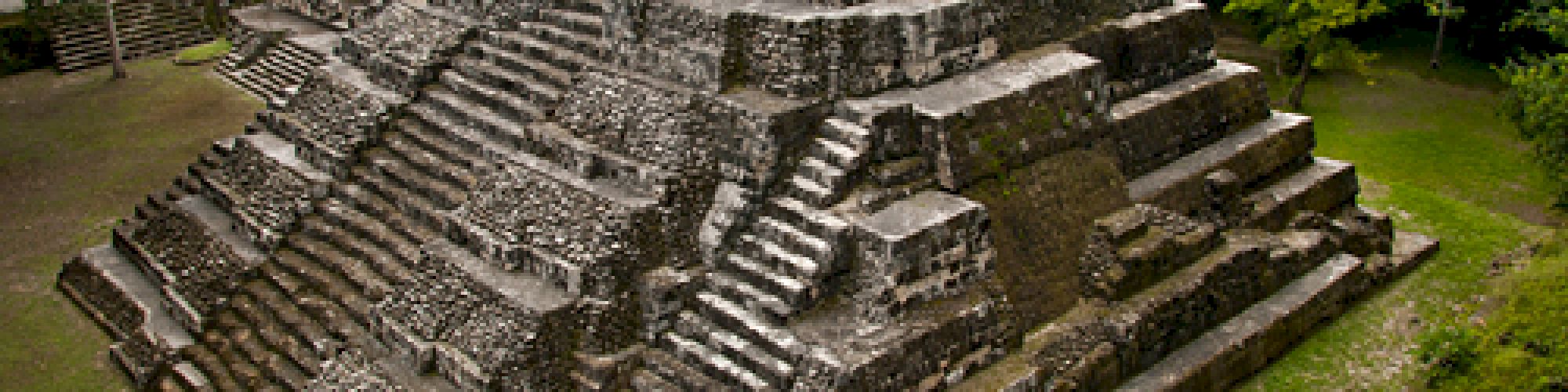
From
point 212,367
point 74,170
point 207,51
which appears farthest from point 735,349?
point 207,51

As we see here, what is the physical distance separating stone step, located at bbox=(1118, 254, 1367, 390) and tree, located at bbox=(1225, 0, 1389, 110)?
8.59 metres

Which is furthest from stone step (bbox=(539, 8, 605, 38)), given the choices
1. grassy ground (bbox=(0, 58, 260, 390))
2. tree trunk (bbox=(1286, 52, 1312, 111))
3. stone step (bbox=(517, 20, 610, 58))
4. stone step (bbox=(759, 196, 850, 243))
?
tree trunk (bbox=(1286, 52, 1312, 111))

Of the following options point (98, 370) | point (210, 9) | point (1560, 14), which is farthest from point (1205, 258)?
point (210, 9)

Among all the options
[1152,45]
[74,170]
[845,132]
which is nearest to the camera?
[845,132]

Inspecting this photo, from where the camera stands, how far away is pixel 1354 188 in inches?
726

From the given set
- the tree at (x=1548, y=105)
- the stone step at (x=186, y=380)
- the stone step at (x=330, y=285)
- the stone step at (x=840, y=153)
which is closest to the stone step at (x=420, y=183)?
the stone step at (x=330, y=285)

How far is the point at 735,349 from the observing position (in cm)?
1251

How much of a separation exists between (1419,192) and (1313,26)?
16.2ft

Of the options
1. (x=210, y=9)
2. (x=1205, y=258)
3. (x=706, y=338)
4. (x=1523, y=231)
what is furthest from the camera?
(x=210, y=9)

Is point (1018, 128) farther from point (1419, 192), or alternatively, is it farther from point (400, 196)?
point (1419, 192)

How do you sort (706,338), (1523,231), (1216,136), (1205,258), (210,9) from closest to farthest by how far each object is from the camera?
(706,338)
(1205,258)
(1216,136)
(1523,231)
(210,9)

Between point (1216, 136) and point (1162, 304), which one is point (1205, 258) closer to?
point (1162, 304)

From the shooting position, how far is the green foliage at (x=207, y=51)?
28237 mm

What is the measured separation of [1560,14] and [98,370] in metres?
19.8
